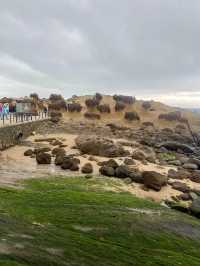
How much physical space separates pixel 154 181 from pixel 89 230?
10.8 m

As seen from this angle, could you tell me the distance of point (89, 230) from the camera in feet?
53.9

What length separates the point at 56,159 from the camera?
32625 millimetres

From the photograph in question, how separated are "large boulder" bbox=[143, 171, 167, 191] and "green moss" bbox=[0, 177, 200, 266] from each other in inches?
A: 135

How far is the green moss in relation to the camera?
13457 mm

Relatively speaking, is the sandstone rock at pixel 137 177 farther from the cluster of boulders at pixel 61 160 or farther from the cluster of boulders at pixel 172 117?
the cluster of boulders at pixel 172 117

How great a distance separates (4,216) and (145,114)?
66.4 meters

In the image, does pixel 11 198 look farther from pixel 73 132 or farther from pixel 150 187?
pixel 73 132

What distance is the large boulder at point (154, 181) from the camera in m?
26.5

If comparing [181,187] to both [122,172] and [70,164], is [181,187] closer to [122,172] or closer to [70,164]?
[122,172]

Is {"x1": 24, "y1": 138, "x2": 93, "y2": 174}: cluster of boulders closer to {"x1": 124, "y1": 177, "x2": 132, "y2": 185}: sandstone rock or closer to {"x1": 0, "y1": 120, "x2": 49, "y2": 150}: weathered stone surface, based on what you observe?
{"x1": 0, "y1": 120, "x2": 49, "y2": 150}: weathered stone surface

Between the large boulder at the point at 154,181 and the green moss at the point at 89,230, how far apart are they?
3.44m

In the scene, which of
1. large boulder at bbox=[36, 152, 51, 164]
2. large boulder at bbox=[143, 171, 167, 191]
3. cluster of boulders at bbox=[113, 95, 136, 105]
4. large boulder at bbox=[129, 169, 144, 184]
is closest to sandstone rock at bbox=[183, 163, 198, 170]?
large boulder at bbox=[129, 169, 144, 184]

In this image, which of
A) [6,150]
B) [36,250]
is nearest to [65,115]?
[6,150]

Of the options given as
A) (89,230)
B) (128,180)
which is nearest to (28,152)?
(128,180)
